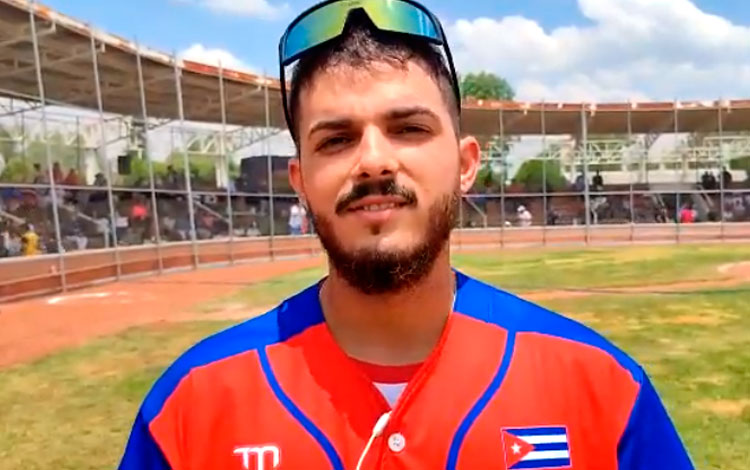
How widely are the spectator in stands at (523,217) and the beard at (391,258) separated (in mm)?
32428

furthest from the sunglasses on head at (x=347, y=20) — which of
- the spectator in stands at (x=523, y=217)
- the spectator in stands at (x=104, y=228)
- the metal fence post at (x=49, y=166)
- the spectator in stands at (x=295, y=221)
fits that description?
the spectator in stands at (x=523, y=217)

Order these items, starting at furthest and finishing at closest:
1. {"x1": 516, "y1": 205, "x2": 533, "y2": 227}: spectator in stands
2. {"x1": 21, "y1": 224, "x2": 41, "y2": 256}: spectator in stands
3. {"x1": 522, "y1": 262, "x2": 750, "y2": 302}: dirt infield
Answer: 1. {"x1": 516, "y1": 205, "x2": 533, "y2": 227}: spectator in stands
2. {"x1": 21, "y1": 224, "x2": 41, "y2": 256}: spectator in stands
3. {"x1": 522, "y1": 262, "x2": 750, "y2": 302}: dirt infield

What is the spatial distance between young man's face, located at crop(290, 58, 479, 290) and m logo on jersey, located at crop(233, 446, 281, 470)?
0.39m

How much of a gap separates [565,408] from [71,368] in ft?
28.4

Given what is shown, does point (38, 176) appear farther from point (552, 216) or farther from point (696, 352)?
point (552, 216)

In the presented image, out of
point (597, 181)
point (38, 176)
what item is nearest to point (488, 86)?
point (597, 181)

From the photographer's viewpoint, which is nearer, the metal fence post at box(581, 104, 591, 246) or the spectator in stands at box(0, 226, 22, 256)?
the spectator in stands at box(0, 226, 22, 256)

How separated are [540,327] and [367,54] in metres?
0.63

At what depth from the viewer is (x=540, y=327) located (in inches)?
66.4

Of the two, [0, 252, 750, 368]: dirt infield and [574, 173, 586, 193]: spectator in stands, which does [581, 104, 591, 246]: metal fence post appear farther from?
[0, 252, 750, 368]: dirt infield

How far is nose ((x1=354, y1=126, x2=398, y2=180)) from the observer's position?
1.58 meters

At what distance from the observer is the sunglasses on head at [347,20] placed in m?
1.70

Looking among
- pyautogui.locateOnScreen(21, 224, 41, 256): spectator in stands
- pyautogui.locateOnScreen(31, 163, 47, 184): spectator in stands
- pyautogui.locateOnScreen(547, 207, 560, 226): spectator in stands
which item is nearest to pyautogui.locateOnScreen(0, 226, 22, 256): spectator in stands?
pyautogui.locateOnScreen(21, 224, 41, 256): spectator in stands

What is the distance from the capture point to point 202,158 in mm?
23625
